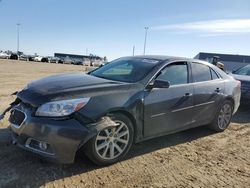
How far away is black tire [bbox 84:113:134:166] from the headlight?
19.1 inches

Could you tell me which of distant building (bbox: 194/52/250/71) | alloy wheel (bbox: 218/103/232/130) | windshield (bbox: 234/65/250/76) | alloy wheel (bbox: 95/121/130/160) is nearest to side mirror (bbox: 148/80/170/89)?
alloy wheel (bbox: 95/121/130/160)

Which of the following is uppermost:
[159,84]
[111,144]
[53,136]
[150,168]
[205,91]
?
[159,84]

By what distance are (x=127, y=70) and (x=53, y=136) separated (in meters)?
2.03

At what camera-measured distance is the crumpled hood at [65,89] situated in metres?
3.83

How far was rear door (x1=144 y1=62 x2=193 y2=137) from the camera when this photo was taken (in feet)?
14.9

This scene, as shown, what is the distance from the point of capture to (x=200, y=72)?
18.9 feet

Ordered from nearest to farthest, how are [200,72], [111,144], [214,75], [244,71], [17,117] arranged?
[17,117]
[111,144]
[200,72]
[214,75]
[244,71]

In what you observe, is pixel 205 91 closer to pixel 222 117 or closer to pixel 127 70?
pixel 222 117

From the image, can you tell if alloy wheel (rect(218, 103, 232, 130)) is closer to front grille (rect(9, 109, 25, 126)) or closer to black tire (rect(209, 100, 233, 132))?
black tire (rect(209, 100, 233, 132))

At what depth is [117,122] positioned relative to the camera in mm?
4117

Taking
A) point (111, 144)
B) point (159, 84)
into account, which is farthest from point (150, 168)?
point (159, 84)

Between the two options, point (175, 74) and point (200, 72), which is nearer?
point (175, 74)

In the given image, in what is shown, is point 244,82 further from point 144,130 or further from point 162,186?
point 162,186

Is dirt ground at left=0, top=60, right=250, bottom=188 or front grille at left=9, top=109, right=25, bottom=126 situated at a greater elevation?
front grille at left=9, top=109, right=25, bottom=126
